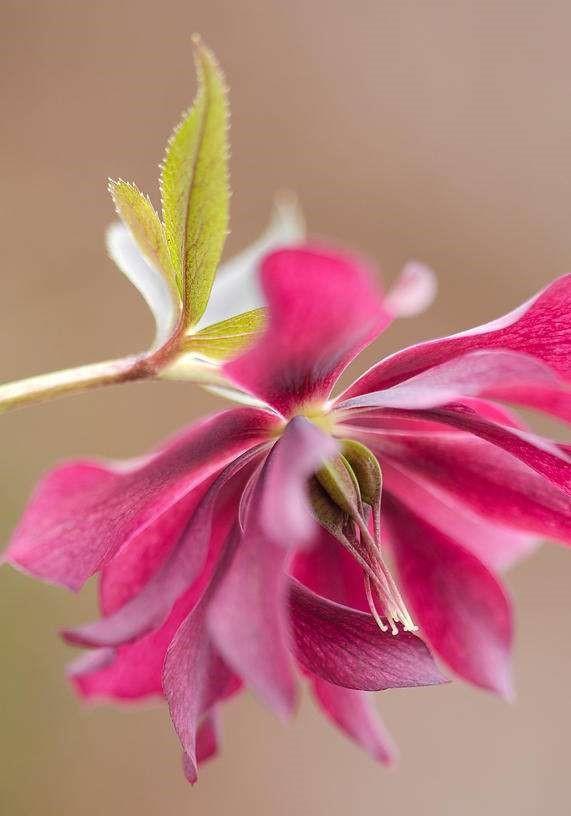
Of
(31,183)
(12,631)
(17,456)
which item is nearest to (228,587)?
(12,631)

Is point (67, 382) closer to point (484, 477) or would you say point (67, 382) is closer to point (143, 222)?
point (143, 222)

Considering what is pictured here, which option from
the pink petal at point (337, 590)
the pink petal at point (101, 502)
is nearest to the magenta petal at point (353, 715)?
the pink petal at point (337, 590)

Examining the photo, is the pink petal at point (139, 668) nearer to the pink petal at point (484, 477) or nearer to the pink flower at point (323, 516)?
the pink flower at point (323, 516)

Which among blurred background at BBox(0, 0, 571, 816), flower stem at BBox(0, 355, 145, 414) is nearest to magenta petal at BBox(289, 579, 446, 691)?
flower stem at BBox(0, 355, 145, 414)

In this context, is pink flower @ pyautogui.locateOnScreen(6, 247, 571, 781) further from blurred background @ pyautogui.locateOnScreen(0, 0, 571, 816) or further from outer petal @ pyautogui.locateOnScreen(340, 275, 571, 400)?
blurred background @ pyautogui.locateOnScreen(0, 0, 571, 816)

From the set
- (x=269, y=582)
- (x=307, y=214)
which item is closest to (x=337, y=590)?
(x=269, y=582)

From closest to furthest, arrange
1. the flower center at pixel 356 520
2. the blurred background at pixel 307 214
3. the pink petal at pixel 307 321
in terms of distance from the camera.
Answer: the pink petal at pixel 307 321 → the flower center at pixel 356 520 → the blurred background at pixel 307 214

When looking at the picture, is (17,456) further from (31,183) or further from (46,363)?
(31,183)
